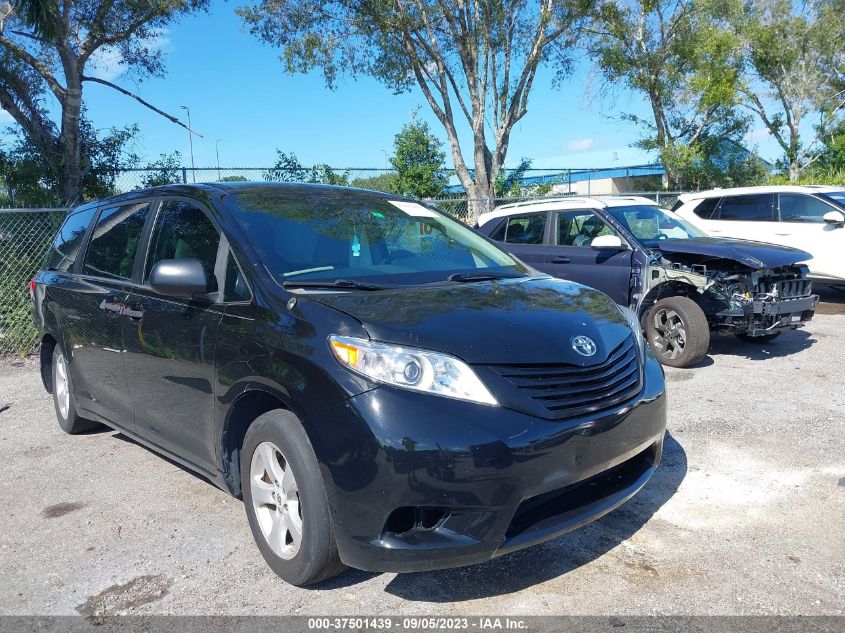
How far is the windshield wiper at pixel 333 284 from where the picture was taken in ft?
10.5

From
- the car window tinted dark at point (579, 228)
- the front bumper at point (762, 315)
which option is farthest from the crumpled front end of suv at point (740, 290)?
the car window tinted dark at point (579, 228)

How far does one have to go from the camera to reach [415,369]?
267 centimetres

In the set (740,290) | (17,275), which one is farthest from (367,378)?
(17,275)

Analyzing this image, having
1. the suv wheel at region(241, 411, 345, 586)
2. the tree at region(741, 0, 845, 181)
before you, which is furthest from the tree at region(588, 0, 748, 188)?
the suv wheel at region(241, 411, 345, 586)

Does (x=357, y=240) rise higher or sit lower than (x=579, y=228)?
lower

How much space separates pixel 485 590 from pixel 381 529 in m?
0.71

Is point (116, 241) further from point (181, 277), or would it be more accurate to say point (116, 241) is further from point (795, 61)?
point (795, 61)

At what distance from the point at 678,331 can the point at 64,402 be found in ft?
18.4

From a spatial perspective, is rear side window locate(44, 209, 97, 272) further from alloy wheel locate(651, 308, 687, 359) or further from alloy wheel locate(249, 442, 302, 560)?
alloy wheel locate(651, 308, 687, 359)

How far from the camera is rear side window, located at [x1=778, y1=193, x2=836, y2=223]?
33.8ft

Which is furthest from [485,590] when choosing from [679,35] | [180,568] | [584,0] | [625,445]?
[679,35]

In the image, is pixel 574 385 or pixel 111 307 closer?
pixel 574 385

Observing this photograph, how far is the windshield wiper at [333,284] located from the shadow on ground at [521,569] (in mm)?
1323

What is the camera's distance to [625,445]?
117 inches
